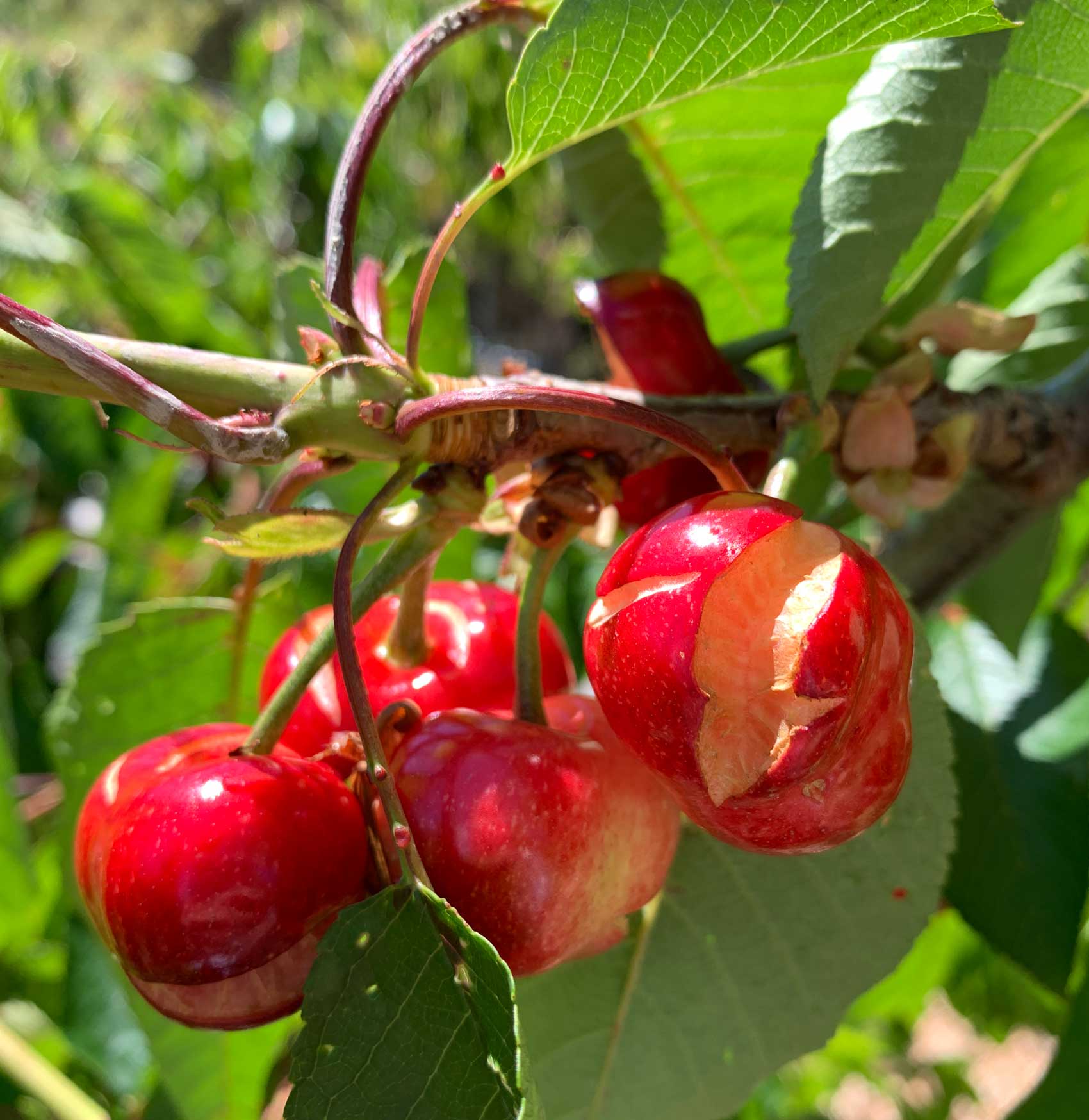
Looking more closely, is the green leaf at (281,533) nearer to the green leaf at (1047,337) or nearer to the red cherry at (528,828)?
the red cherry at (528,828)

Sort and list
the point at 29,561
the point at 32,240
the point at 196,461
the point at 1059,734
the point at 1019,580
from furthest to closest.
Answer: the point at 196,461 < the point at 29,561 < the point at 32,240 < the point at 1019,580 < the point at 1059,734

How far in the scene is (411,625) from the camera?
24.4 inches

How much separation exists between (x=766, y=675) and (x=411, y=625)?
0.26m

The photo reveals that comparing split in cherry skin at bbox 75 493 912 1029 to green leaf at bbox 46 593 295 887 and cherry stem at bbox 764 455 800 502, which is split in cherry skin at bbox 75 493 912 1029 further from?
green leaf at bbox 46 593 295 887

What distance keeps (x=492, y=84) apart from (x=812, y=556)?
10.2 ft

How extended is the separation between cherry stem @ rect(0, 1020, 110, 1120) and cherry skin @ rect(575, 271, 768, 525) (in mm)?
769

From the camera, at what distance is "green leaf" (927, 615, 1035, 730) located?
0.89 meters

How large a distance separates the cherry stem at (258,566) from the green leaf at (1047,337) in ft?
1.87

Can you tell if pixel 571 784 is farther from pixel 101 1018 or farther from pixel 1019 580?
pixel 101 1018

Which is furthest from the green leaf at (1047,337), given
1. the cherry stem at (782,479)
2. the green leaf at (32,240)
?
the green leaf at (32,240)

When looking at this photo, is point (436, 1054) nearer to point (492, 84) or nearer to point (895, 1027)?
point (895, 1027)

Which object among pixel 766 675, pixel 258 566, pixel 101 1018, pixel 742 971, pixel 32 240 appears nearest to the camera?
pixel 766 675

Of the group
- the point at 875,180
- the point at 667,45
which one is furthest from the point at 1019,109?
the point at 667,45

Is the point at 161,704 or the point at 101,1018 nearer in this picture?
the point at 161,704
